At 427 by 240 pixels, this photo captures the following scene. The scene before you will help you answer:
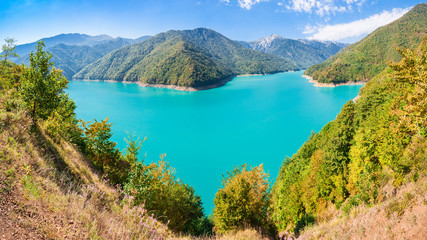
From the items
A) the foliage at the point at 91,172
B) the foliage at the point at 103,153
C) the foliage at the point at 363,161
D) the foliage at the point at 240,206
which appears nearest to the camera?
the foliage at the point at 91,172

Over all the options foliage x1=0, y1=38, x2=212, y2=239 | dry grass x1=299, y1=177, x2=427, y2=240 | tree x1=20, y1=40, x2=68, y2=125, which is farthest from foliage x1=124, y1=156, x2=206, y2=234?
dry grass x1=299, y1=177, x2=427, y2=240

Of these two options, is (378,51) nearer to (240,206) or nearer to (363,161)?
(363,161)

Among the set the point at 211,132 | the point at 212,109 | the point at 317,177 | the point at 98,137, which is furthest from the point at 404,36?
the point at 98,137

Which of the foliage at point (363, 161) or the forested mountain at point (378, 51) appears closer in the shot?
the foliage at point (363, 161)

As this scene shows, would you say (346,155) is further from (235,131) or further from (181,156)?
(235,131)

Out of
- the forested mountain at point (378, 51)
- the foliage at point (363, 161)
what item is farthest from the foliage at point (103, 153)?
the forested mountain at point (378, 51)

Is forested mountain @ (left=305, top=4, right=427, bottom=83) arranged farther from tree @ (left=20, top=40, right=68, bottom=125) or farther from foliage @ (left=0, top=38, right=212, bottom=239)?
tree @ (left=20, top=40, right=68, bottom=125)

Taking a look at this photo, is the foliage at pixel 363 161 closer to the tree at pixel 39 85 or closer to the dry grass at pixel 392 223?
the dry grass at pixel 392 223

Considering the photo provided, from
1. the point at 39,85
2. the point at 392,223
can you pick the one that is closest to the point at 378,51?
the point at 392,223
